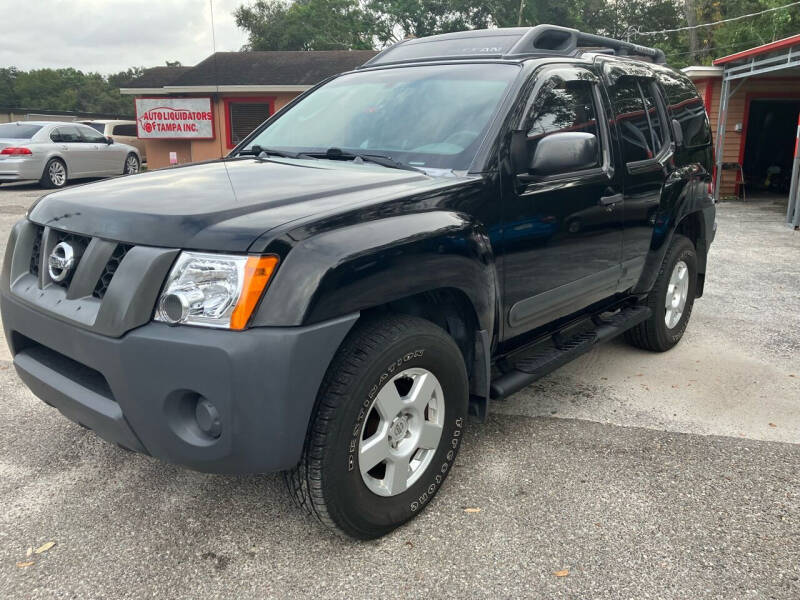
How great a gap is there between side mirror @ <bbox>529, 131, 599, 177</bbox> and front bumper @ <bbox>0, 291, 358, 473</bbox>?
1.27 meters

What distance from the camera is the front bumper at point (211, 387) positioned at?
2131 millimetres

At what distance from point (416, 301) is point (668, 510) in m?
1.39

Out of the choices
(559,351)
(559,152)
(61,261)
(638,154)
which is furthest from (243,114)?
(61,261)

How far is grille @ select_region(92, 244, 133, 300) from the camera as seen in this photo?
7.75 ft

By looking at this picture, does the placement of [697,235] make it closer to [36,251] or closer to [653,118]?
[653,118]

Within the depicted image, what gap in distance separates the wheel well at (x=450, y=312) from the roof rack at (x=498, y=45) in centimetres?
148

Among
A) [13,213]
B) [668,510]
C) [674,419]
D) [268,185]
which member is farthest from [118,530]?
[13,213]

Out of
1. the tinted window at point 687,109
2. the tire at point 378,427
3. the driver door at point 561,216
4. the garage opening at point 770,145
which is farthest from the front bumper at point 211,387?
the garage opening at point 770,145

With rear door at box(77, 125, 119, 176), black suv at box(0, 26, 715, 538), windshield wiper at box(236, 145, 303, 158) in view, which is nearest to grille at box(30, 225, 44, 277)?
black suv at box(0, 26, 715, 538)

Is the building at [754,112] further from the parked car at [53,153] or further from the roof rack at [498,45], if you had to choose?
the parked car at [53,153]

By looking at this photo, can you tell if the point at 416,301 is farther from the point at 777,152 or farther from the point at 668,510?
the point at 777,152

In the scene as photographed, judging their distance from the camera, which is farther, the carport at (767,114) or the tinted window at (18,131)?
the tinted window at (18,131)

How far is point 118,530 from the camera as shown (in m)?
2.75

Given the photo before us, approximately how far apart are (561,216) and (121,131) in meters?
24.5
